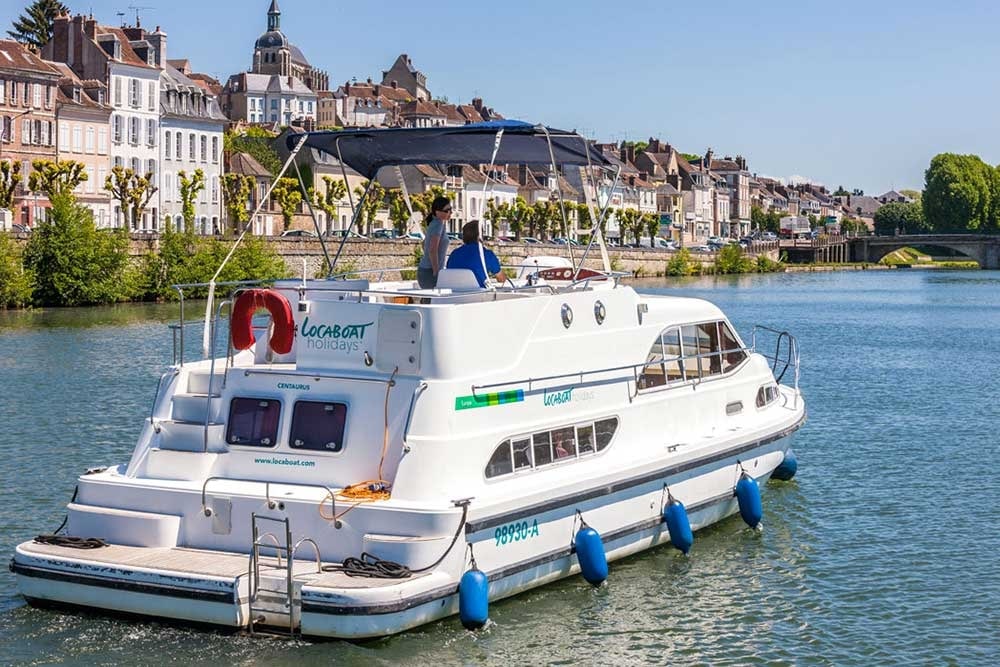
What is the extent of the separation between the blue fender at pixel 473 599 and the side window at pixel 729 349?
23.0 feet

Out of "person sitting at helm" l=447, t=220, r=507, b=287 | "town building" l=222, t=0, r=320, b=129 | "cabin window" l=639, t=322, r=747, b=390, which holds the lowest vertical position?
"cabin window" l=639, t=322, r=747, b=390

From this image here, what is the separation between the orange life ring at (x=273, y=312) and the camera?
1661cm

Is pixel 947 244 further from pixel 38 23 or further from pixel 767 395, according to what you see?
pixel 767 395

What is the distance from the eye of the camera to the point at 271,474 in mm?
16078

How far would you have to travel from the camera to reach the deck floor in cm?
1462

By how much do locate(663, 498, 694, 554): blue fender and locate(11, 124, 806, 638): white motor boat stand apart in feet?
0.07

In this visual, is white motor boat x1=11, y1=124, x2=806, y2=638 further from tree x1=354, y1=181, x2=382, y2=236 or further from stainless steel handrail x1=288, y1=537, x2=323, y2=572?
tree x1=354, y1=181, x2=382, y2=236

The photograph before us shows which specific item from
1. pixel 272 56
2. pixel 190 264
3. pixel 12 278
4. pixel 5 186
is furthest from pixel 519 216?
pixel 272 56

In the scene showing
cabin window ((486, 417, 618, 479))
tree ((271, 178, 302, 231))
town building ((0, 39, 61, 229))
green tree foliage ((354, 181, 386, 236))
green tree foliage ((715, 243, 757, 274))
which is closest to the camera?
cabin window ((486, 417, 618, 479))

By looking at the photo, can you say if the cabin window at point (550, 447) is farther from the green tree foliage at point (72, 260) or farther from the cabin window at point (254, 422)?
the green tree foliage at point (72, 260)

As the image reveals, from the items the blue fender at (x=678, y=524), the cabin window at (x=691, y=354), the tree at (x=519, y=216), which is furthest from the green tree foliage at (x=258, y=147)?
the blue fender at (x=678, y=524)

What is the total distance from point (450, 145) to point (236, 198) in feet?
246

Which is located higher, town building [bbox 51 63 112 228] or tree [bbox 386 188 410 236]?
town building [bbox 51 63 112 228]

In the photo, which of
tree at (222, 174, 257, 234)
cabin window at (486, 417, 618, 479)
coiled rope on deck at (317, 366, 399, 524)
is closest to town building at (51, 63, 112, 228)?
tree at (222, 174, 257, 234)
